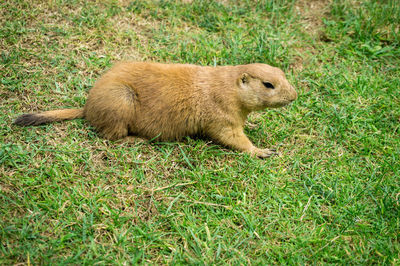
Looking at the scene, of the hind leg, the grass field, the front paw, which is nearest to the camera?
the grass field

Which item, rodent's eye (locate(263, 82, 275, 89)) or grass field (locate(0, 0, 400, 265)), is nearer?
grass field (locate(0, 0, 400, 265))

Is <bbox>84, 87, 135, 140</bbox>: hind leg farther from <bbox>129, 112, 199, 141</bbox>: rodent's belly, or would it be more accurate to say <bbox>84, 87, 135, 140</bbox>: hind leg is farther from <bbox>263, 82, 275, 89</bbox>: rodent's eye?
<bbox>263, 82, 275, 89</bbox>: rodent's eye

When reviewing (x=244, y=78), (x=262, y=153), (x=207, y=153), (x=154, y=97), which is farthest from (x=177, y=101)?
(x=262, y=153)

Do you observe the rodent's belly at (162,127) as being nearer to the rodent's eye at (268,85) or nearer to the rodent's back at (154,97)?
the rodent's back at (154,97)

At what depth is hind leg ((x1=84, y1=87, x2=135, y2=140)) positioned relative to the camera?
4.57 m

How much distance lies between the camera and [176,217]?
403 cm

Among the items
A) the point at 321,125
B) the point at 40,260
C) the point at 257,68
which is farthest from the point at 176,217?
the point at 321,125

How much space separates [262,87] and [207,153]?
113 cm

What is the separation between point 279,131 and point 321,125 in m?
0.66

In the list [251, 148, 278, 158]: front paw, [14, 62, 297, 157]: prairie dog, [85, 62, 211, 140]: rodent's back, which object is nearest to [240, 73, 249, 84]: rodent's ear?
Answer: [14, 62, 297, 157]: prairie dog

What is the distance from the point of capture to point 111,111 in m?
4.58

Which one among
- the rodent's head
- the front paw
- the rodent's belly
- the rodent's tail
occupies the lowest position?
the front paw

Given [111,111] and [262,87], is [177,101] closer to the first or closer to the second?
[111,111]

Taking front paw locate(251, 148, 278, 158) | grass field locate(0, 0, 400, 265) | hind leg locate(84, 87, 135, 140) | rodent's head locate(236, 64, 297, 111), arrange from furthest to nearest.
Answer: front paw locate(251, 148, 278, 158), rodent's head locate(236, 64, 297, 111), hind leg locate(84, 87, 135, 140), grass field locate(0, 0, 400, 265)
